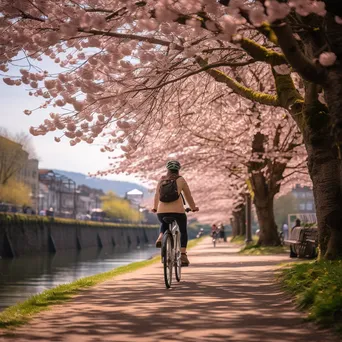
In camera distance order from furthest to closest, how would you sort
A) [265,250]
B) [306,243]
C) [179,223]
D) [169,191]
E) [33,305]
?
[265,250] < [306,243] < [179,223] < [169,191] < [33,305]

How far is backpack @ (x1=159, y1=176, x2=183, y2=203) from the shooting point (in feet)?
38.4

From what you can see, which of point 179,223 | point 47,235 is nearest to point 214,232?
point 47,235

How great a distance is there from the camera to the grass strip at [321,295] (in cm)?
701

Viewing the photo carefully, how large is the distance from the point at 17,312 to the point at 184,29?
18.9 feet

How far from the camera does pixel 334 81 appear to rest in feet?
30.2

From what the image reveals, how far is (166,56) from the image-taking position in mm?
13203

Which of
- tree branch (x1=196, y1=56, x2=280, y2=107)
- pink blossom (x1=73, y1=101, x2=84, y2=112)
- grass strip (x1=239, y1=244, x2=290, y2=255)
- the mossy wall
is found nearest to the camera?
pink blossom (x1=73, y1=101, x2=84, y2=112)

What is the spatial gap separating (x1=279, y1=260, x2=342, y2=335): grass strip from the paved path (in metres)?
0.16

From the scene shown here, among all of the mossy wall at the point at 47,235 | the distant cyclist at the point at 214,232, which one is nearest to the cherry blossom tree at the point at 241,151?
the distant cyclist at the point at 214,232

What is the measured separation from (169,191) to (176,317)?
13.1ft

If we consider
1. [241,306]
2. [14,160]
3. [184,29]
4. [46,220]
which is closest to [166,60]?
[184,29]

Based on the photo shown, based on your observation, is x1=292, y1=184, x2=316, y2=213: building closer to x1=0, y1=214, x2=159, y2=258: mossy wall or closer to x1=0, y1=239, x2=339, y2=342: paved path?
x1=0, y1=214, x2=159, y2=258: mossy wall

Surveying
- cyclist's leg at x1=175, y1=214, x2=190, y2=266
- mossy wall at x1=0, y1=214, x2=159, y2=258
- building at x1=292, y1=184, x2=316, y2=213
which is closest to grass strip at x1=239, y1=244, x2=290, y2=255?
cyclist's leg at x1=175, y1=214, x2=190, y2=266

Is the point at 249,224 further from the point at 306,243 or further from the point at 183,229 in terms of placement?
the point at 183,229
